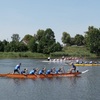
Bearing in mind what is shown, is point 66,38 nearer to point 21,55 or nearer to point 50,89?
point 21,55

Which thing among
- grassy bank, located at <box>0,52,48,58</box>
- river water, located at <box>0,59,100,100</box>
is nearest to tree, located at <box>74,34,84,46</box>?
grassy bank, located at <box>0,52,48,58</box>

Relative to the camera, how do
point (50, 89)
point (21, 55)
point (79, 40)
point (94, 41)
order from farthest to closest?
point (79, 40) < point (94, 41) < point (21, 55) < point (50, 89)

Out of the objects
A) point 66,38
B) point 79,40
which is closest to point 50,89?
point 66,38

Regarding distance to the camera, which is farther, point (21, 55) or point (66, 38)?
point (66, 38)

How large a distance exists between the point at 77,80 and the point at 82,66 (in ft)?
85.5

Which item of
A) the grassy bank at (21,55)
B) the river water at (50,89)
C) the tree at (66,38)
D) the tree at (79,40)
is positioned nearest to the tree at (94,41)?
the grassy bank at (21,55)

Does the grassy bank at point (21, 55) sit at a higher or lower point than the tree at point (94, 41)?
lower

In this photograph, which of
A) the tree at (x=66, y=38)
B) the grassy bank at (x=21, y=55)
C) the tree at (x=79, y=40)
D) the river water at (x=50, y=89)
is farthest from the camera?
the tree at (x=79, y=40)

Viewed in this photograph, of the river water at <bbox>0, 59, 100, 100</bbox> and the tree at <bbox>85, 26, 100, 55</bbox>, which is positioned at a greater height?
the tree at <bbox>85, 26, 100, 55</bbox>

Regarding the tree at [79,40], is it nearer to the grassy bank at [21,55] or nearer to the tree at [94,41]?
the tree at [94,41]

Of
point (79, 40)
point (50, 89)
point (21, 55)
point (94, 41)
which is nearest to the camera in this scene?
point (50, 89)

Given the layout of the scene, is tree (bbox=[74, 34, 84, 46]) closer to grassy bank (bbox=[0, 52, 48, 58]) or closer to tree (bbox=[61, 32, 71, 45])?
tree (bbox=[61, 32, 71, 45])

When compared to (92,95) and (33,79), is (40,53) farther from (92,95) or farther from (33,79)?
(92,95)

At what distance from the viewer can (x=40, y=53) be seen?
119688 mm
